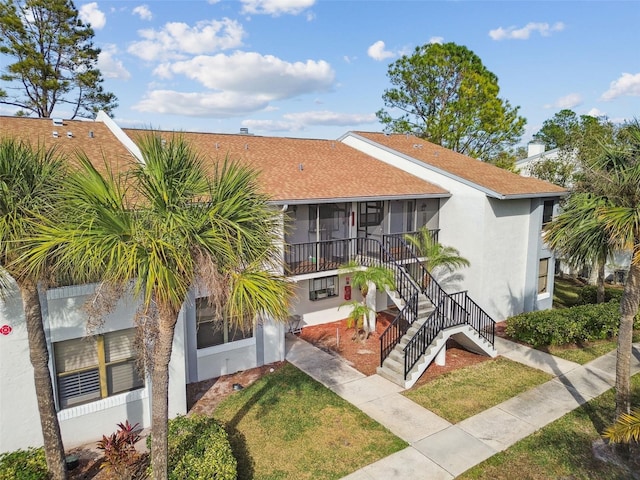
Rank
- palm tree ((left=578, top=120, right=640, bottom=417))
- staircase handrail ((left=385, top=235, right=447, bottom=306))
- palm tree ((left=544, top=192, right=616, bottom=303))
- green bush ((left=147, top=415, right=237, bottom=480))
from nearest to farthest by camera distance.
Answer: green bush ((left=147, top=415, right=237, bottom=480)), palm tree ((left=578, top=120, right=640, bottom=417)), palm tree ((left=544, top=192, right=616, bottom=303)), staircase handrail ((left=385, top=235, right=447, bottom=306))

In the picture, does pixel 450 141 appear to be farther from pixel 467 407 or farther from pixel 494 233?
pixel 467 407

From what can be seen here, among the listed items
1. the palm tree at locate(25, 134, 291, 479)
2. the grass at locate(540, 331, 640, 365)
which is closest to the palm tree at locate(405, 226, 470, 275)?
the grass at locate(540, 331, 640, 365)

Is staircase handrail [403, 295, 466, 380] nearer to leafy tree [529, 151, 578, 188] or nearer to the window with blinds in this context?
the window with blinds

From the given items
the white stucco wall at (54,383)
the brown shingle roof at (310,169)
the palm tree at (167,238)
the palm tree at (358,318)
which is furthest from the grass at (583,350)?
the white stucco wall at (54,383)

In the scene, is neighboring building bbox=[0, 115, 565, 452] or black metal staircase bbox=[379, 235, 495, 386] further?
black metal staircase bbox=[379, 235, 495, 386]

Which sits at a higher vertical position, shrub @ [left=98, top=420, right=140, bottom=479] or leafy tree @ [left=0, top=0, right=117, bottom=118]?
leafy tree @ [left=0, top=0, right=117, bottom=118]

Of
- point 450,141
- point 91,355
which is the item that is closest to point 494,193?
point 91,355

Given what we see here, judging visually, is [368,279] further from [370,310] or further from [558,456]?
[558,456]
